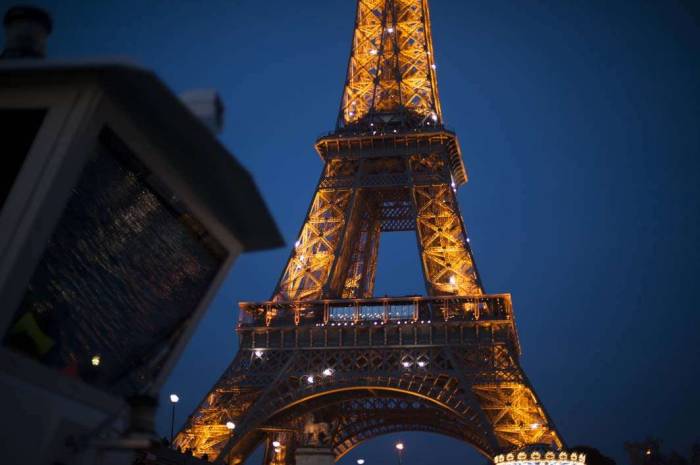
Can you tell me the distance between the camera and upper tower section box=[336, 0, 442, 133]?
4769 centimetres

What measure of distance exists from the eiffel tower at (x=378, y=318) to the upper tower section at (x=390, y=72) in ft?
0.31

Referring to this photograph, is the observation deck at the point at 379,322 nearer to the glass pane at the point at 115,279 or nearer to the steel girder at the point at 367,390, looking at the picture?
the steel girder at the point at 367,390

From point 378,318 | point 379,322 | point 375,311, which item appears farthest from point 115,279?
point 375,311

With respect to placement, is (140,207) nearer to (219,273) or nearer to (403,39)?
(219,273)

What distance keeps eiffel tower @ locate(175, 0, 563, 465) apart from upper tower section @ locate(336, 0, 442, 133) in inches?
3.7

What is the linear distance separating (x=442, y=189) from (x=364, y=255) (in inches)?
340

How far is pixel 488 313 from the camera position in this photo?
127ft

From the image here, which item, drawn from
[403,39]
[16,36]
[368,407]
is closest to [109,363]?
[16,36]

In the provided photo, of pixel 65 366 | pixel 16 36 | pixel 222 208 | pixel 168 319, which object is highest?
pixel 16 36

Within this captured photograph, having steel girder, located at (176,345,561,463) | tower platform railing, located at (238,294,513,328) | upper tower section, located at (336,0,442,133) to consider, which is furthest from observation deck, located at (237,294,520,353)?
upper tower section, located at (336,0,442,133)

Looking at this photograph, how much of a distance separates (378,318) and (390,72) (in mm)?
17507

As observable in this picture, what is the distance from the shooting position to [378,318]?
4016cm

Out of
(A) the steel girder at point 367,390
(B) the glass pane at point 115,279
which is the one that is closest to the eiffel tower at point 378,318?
(A) the steel girder at point 367,390

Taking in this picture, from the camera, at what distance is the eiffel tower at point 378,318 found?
36.7 metres
